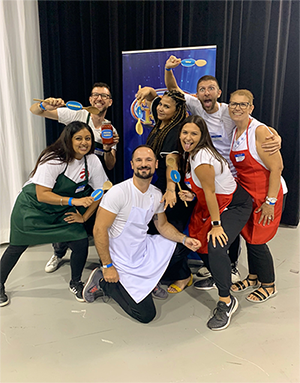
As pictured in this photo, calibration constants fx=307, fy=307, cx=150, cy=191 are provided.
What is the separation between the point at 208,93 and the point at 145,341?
165cm

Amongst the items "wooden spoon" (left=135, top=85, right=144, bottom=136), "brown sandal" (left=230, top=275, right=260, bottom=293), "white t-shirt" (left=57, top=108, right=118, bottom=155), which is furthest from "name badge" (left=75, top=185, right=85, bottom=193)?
"brown sandal" (left=230, top=275, right=260, bottom=293)

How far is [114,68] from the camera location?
3.18 metres

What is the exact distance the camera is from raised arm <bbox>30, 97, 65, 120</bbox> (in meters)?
2.10

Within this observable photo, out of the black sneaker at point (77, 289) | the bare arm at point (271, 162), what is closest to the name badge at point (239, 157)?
the bare arm at point (271, 162)

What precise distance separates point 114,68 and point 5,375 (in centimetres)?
277

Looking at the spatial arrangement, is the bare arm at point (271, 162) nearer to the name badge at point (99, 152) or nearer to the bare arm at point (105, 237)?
the bare arm at point (105, 237)

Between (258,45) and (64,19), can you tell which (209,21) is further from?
(64,19)

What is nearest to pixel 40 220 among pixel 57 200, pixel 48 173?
pixel 57 200

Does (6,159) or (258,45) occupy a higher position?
(258,45)

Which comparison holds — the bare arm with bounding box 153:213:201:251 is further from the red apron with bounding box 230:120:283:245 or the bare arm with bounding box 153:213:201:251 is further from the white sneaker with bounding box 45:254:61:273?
the white sneaker with bounding box 45:254:61:273

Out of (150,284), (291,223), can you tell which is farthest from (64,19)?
(291,223)

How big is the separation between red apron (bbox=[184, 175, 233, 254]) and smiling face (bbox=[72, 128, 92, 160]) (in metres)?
0.69

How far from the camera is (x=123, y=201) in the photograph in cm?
189

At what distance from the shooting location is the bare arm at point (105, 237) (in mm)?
1876
